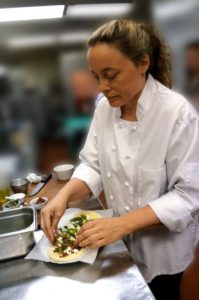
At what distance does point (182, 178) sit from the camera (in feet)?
3.40

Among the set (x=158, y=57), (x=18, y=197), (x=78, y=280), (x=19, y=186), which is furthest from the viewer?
(x=19, y=186)

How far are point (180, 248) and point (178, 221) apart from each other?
179mm

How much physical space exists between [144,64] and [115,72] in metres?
0.13

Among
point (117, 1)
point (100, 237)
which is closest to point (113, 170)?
point (100, 237)

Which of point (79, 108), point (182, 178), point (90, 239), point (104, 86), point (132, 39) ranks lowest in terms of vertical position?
point (90, 239)

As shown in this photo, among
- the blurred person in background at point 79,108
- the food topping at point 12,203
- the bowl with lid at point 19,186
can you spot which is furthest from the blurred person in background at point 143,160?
the blurred person in background at point 79,108

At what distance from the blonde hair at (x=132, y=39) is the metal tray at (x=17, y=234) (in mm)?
687

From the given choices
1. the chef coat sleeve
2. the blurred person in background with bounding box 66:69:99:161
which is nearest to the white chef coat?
the chef coat sleeve

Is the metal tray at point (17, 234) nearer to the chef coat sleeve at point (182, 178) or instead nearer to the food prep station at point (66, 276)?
the food prep station at point (66, 276)

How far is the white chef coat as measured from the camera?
1.04 meters

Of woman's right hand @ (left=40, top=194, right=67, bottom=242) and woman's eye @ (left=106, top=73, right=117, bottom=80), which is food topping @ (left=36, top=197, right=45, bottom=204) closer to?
woman's right hand @ (left=40, top=194, right=67, bottom=242)

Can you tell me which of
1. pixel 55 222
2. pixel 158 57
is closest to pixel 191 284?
pixel 55 222

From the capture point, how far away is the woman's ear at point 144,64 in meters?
1.05

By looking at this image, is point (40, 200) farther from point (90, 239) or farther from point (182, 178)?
point (182, 178)
